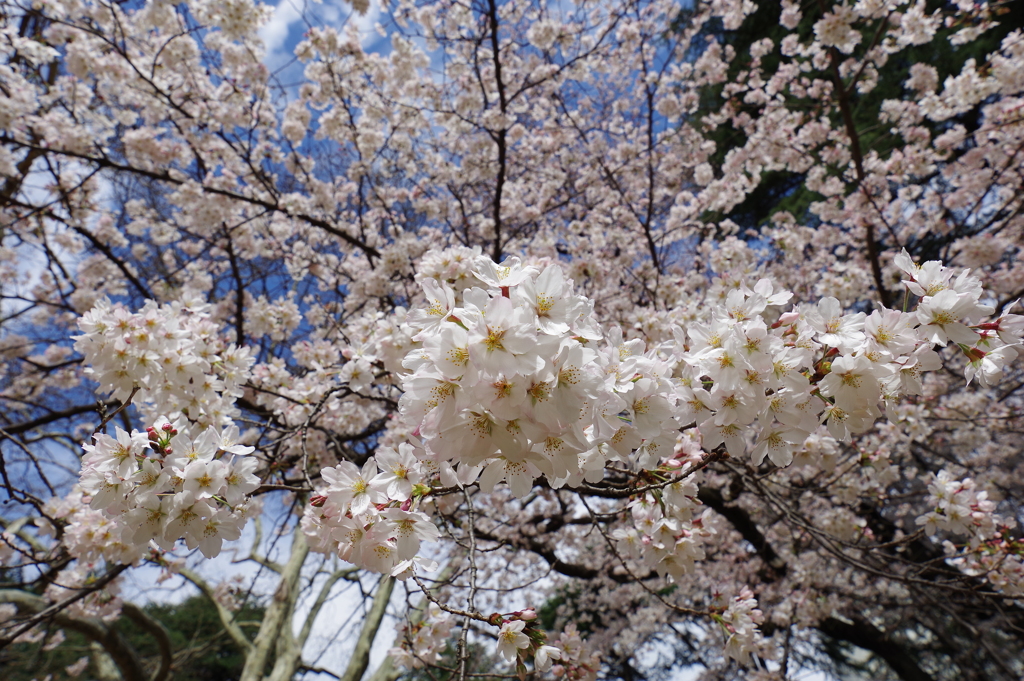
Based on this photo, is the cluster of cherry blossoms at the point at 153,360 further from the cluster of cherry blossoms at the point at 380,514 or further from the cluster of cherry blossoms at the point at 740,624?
the cluster of cherry blossoms at the point at 740,624

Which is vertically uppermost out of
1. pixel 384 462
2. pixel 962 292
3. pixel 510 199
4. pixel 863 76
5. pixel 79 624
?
pixel 863 76

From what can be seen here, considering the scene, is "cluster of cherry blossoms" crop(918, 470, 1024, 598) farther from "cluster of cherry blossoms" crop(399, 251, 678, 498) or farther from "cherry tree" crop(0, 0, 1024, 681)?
"cluster of cherry blossoms" crop(399, 251, 678, 498)

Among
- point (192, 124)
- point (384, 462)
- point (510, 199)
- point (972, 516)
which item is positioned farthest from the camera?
point (510, 199)

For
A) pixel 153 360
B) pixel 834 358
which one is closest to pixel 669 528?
pixel 834 358

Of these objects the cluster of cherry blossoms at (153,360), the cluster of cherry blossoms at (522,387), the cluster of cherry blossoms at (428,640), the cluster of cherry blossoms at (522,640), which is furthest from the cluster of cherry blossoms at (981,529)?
the cluster of cherry blossoms at (153,360)

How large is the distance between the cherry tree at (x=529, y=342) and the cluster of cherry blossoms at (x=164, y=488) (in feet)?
0.04

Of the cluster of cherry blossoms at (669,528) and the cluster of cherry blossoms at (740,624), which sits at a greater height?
the cluster of cherry blossoms at (669,528)

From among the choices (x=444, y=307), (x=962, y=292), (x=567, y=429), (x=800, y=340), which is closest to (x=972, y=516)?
(x=962, y=292)

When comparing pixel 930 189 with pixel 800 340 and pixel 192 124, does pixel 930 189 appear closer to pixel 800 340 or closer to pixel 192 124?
pixel 800 340

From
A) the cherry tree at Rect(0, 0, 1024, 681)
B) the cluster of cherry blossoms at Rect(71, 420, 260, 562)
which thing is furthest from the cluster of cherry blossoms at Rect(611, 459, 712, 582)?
the cluster of cherry blossoms at Rect(71, 420, 260, 562)

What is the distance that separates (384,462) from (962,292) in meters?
1.54

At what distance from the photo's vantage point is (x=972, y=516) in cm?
217

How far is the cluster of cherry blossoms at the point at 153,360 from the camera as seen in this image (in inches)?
70.8

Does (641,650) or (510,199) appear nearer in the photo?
(510,199)
